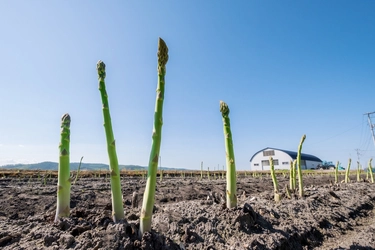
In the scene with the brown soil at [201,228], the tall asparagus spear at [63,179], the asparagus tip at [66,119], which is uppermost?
the asparagus tip at [66,119]

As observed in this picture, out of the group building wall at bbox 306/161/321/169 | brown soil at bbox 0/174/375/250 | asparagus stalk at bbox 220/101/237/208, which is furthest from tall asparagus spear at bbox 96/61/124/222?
building wall at bbox 306/161/321/169

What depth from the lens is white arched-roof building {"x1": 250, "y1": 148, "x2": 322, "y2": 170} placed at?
79.1 meters

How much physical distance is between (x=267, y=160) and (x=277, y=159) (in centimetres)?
349

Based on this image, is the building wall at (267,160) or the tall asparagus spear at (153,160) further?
the building wall at (267,160)

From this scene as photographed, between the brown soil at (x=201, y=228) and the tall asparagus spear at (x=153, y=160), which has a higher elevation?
the tall asparagus spear at (x=153, y=160)

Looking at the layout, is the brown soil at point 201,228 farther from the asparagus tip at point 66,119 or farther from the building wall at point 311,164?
the building wall at point 311,164

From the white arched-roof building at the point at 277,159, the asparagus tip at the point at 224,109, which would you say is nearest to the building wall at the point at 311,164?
the white arched-roof building at the point at 277,159

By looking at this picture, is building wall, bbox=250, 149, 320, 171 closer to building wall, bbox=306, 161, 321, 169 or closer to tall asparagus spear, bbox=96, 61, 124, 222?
building wall, bbox=306, 161, 321, 169

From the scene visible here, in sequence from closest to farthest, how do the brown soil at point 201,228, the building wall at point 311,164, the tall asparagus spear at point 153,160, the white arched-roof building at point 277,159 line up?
the brown soil at point 201,228, the tall asparagus spear at point 153,160, the white arched-roof building at point 277,159, the building wall at point 311,164

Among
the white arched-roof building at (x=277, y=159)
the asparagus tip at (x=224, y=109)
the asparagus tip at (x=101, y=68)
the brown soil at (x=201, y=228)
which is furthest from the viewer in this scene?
the white arched-roof building at (x=277, y=159)

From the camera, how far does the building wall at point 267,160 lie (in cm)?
7912

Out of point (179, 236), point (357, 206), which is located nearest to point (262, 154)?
point (357, 206)

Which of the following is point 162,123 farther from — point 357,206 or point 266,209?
point 357,206

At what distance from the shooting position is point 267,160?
268 ft
